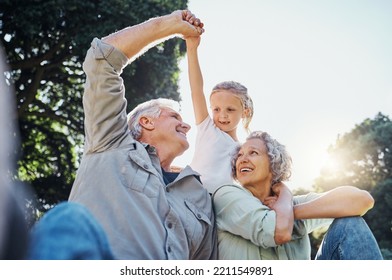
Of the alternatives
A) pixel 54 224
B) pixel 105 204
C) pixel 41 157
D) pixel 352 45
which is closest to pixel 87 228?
pixel 54 224

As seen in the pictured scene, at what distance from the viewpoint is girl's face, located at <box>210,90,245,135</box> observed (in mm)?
3064

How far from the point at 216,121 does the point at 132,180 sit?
3.43 feet

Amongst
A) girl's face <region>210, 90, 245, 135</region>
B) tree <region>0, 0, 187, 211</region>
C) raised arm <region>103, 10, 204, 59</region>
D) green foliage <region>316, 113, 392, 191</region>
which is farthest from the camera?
green foliage <region>316, 113, 392, 191</region>

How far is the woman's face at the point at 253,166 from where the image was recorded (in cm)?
249

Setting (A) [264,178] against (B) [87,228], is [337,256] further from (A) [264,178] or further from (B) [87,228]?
(B) [87,228]

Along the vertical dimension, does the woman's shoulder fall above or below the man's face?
below

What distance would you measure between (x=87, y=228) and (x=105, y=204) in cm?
114

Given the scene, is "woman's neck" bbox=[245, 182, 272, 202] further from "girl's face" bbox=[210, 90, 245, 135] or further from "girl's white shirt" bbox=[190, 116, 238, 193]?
"girl's face" bbox=[210, 90, 245, 135]

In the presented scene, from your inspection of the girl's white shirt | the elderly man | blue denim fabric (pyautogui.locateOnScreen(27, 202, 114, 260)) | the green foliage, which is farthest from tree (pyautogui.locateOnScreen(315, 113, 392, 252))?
blue denim fabric (pyautogui.locateOnScreen(27, 202, 114, 260))

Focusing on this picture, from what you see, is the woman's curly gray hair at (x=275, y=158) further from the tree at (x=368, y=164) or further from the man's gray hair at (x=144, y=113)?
the tree at (x=368, y=164)

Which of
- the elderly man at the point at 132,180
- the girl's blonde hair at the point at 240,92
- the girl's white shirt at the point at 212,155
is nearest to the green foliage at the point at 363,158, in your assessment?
the girl's blonde hair at the point at 240,92

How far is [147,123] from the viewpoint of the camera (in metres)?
2.54

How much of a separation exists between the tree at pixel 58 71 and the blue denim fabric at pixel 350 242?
277 inches

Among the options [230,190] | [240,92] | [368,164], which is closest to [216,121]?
[240,92]
